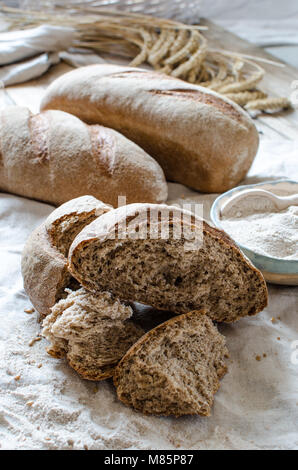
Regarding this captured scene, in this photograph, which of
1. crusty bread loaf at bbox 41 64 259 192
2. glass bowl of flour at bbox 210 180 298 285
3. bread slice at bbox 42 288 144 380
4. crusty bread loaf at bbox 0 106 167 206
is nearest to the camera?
bread slice at bbox 42 288 144 380

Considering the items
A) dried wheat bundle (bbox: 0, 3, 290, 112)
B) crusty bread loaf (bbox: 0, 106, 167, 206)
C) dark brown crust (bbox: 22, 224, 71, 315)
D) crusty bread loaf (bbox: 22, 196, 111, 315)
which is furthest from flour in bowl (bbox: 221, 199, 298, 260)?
dried wheat bundle (bbox: 0, 3, 290, 112)

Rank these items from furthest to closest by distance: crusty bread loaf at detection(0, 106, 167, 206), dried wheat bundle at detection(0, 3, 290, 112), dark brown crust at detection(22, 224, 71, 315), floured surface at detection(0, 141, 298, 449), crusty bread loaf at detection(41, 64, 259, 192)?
dried wheat bundle at detection(0, 3, 290, 112) → crusty bread loaf at detection(41, 64, 259, 192) → crusty bread loaf at detection(0, 106, 167, 206) → dark brown crust at detection(22, 224, 71, 315) → floured surface at detection(0, 141, 298, 449)

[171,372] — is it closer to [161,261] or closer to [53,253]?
[161,261]

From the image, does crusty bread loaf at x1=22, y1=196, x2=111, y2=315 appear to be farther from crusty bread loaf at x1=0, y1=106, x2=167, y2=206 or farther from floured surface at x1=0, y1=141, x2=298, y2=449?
crusty bread loaf at x1=0, y1=106, x2=167, y2=206

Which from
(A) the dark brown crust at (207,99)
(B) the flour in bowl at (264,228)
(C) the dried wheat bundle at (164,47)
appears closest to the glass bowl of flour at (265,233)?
(B) the flour in bowl at (264,228)

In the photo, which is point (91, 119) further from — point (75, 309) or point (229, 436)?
point (229, 436)

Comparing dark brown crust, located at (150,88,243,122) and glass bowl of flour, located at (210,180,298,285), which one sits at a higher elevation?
dark brown crust, located at (150,88,243,122)

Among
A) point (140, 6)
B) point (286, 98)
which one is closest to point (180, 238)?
point (286, 98)
